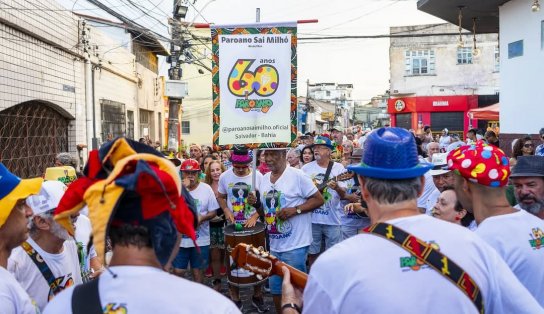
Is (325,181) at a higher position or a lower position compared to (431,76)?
lower

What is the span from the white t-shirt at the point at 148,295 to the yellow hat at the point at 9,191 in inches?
41.2

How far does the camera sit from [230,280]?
6672mm

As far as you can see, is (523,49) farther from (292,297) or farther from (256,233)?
(292,297)

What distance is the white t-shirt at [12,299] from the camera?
237 cm

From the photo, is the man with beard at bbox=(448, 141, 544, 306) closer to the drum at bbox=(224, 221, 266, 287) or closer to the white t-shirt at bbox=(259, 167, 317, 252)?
the white t-shirt at bbox=(259, 167, 317, 252)

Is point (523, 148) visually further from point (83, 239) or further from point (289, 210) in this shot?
point (83, 239)

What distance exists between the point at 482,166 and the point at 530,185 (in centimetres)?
130

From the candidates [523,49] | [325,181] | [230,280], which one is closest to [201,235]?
[230,280]

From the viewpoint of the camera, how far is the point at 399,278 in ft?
6.95

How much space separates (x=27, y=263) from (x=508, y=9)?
12.5m

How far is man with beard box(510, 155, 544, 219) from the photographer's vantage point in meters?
4.04

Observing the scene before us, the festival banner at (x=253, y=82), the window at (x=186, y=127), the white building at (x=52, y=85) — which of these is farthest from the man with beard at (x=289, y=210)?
the window at (x=186, y=127)

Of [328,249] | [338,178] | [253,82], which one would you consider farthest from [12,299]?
[338,178]

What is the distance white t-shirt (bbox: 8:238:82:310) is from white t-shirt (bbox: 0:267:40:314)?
70 centimetres
